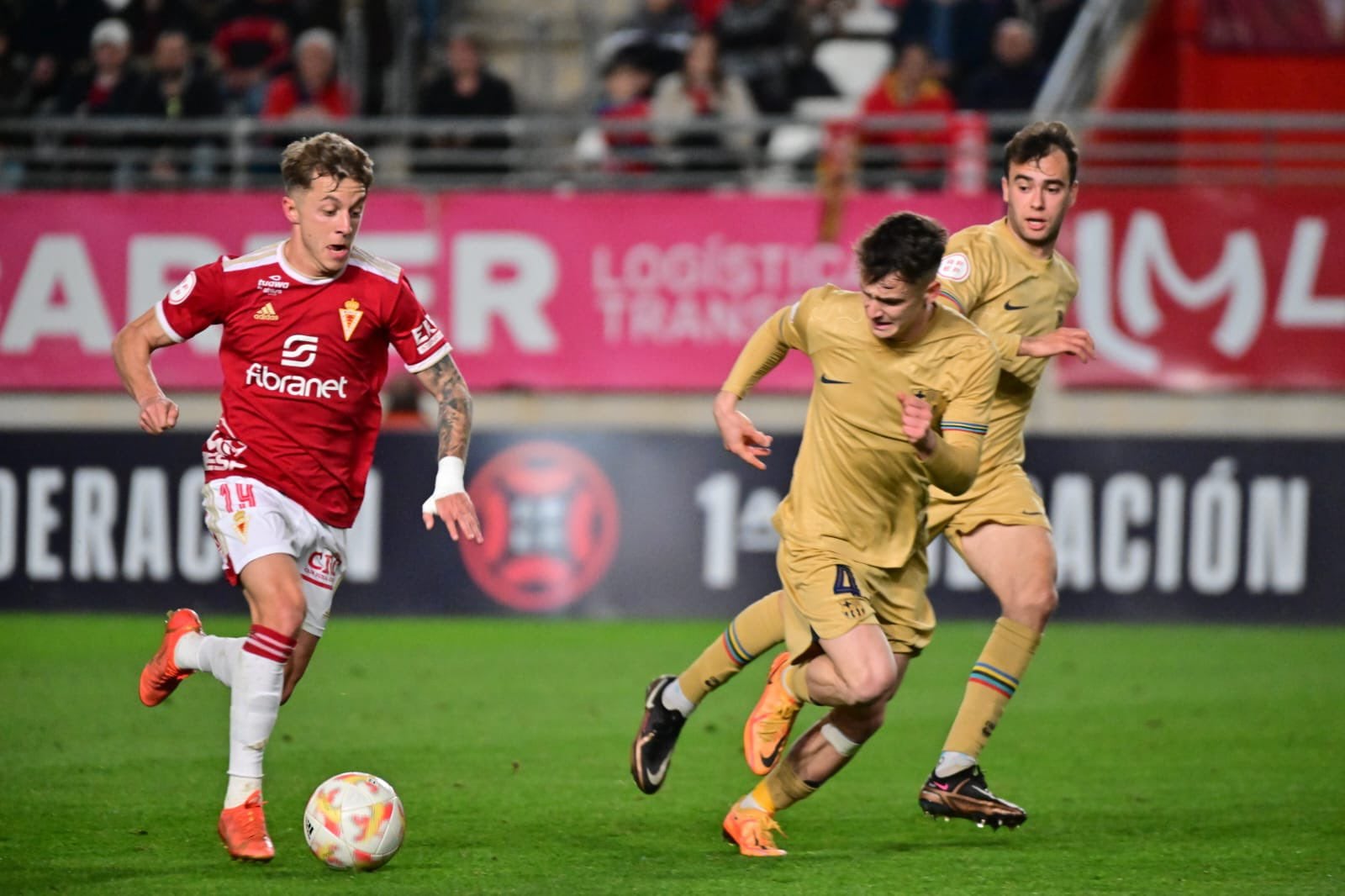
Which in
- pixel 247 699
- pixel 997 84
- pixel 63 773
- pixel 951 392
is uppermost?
pixel 997 84

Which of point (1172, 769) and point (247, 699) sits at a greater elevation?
point (247, 699)

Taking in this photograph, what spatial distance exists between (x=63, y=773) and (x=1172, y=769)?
14.3 feet

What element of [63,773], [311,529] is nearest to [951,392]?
[311,529]

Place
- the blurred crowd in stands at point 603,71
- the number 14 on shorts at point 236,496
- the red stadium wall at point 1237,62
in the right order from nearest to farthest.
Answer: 1. the number 14 on shorts at point 236,496
2. the blurred crowd in stands at point 603,71
3. the red stadium wall at point 1237,62

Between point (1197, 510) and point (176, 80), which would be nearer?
point (1197, 510)

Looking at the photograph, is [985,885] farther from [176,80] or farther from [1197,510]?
[176,80]

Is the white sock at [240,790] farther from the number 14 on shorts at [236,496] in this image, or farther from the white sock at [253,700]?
the number 14 on shorts at [236,496]

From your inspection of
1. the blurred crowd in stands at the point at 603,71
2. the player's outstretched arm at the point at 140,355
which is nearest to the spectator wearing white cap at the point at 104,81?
the blurred crowd in stands at the point at 603,71

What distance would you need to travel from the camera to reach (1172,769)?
7.73 m

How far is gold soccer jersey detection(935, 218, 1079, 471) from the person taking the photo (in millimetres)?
6566

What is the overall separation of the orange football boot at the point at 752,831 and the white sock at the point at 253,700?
151 cm

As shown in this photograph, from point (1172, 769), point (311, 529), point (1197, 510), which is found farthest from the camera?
point (1197, 510)

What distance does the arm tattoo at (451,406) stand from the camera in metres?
6.02

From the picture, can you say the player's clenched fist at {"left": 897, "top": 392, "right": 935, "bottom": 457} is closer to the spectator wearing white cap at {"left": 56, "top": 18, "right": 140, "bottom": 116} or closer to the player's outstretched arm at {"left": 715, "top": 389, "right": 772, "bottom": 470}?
the player's outstretched arm at {"left": 715, "top": 389, "right": 772, "bottom": 470}
